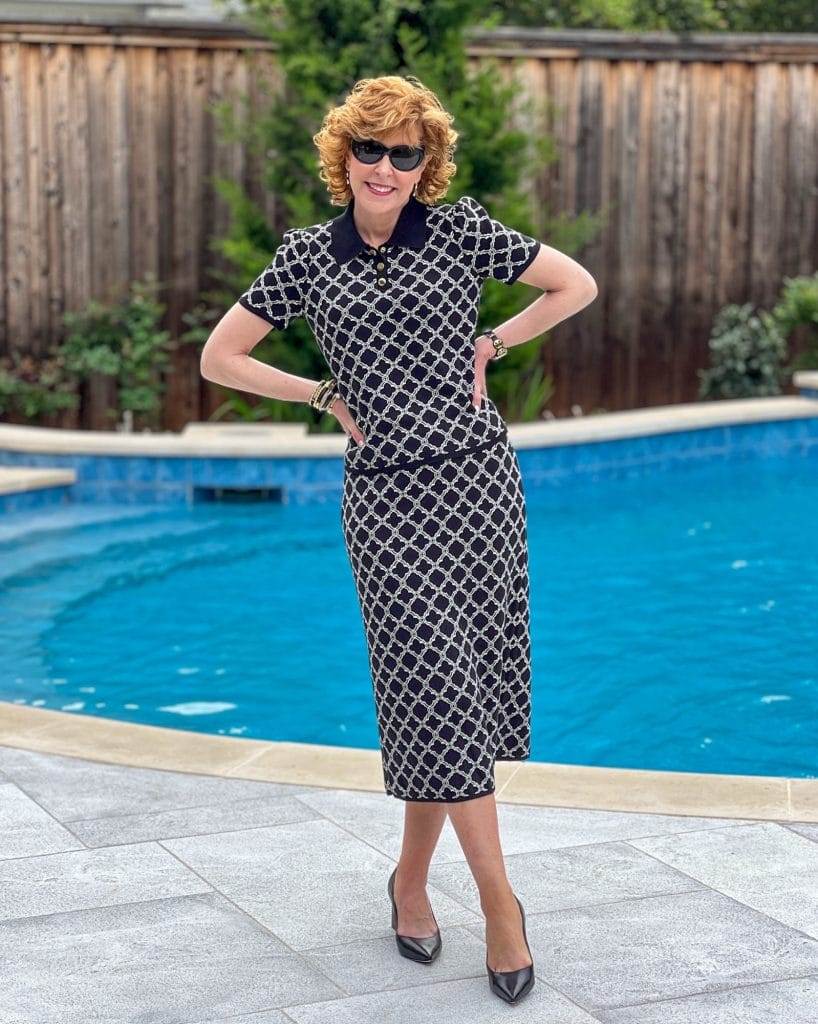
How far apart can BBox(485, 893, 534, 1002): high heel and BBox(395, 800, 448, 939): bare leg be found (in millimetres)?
205

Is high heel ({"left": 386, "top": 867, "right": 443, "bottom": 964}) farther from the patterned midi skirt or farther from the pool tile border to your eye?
the pool tile border

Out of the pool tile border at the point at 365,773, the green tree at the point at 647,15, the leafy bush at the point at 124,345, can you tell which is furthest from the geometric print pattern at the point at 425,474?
the green tree at the point at 647,15

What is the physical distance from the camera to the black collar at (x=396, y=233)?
3.01 m

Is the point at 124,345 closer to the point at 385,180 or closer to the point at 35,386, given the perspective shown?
the point at 35,386

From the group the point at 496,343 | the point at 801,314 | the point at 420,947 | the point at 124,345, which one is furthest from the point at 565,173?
the point at 420,947

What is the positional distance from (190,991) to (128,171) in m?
7.35

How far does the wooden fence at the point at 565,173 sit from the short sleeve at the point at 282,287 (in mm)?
6703

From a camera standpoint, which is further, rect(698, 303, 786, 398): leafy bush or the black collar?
rect(698, 303, 786, 398): leafy bush

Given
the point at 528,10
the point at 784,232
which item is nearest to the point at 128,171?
A: the point at 784,232

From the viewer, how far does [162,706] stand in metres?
5.41

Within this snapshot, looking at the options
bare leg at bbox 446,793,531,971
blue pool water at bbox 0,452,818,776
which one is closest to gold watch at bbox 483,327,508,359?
bare leg at bbox 446,793,531,971

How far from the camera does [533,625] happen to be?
20.9 ft

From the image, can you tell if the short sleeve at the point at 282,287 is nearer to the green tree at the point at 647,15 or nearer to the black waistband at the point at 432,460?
the black waistband at the point at 432,460

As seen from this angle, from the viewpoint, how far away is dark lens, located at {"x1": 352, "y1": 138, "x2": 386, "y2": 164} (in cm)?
296
